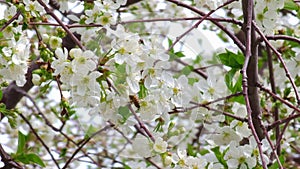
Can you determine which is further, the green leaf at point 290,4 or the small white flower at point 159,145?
the green leaf at point 290,4

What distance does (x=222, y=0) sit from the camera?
1079mm

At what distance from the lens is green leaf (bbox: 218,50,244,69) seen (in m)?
1.08

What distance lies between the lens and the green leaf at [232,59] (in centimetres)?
108

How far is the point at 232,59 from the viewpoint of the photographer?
3.57ft

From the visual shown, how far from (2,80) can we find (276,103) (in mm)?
585

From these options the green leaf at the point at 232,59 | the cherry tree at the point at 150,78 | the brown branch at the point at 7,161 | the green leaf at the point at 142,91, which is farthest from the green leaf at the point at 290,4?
the brown branch at the point at 7,161

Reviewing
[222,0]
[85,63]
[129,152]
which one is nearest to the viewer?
[85,63]

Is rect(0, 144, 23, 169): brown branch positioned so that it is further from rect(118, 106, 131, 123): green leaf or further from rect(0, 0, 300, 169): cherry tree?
rect(118, 106, 131, 123): green leaf

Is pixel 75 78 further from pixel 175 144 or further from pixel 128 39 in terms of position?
pixel 175 144

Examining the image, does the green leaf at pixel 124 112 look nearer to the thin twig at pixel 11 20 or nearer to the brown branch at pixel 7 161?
the thin twig at pixel 11 20

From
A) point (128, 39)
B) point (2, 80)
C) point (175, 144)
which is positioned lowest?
point (175, 144)

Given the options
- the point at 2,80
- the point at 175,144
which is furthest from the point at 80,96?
the point at 175,144

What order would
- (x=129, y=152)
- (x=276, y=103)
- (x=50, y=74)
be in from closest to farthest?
(x=50, y=74) < (x=276, y=103) < (x=129, y=152)

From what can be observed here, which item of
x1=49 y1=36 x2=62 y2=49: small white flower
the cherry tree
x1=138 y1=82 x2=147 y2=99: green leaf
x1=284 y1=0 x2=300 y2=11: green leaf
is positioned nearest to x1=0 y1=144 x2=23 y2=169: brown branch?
the cherry tree
